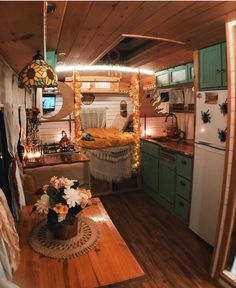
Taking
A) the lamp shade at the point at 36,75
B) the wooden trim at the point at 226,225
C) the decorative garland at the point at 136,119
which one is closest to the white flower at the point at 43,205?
the lamp shade at the point at 36,75

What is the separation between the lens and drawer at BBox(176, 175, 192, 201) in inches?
123

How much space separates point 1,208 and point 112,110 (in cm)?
383

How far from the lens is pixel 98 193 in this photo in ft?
14.4

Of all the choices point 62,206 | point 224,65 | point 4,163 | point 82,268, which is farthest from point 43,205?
point 224,65

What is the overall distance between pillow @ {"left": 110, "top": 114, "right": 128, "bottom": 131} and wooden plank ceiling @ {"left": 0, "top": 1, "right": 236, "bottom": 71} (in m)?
2.35

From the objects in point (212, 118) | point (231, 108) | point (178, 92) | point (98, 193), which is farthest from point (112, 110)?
point (231, 108)

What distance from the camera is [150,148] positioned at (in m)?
4.18

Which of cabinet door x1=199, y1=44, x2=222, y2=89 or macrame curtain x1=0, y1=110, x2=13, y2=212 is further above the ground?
cabinet door x1=199, y1=44, x2=222, y2=89

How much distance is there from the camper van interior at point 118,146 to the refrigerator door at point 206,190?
15 mm

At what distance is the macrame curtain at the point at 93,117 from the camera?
466cm

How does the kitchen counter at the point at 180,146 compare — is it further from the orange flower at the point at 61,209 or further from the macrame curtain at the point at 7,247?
the macrame curtain at the point at 7,247

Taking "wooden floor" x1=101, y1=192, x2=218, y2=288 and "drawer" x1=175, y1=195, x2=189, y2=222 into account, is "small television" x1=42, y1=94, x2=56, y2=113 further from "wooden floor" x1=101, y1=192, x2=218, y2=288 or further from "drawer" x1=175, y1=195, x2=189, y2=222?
"drawer" x1=175, y1=195, x2=189, y2=222

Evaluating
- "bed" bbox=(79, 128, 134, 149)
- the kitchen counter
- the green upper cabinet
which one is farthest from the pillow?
the green upper cabinet

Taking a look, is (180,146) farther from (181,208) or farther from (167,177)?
(181,208)
